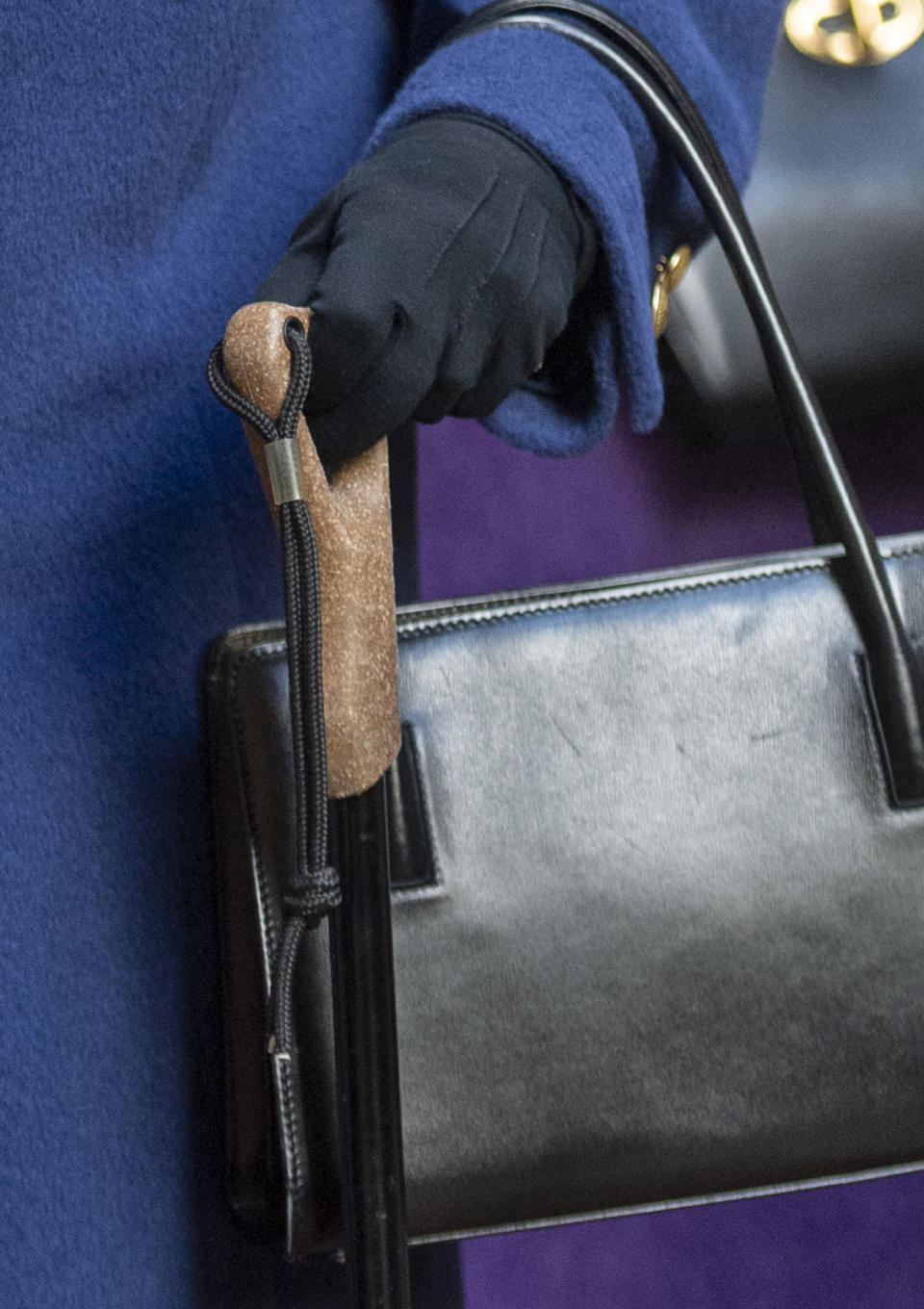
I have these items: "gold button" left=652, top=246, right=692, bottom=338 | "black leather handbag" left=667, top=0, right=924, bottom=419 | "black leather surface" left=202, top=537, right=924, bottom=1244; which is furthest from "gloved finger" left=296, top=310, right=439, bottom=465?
"black leather handbag" left=667, top=0, right=924, bottom=419

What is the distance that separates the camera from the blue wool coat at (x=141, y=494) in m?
0.31

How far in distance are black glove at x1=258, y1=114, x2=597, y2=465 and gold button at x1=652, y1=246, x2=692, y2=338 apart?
0.27ft

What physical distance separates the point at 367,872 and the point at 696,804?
14 cm

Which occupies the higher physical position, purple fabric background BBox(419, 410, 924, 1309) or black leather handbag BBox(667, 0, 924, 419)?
black leather handbag BBox(667, 0, 924, 419)

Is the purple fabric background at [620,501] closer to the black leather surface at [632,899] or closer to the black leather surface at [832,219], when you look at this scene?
the black leather surface at [832,219]

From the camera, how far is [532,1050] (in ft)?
1.32

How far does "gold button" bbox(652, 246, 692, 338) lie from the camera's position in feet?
1.61

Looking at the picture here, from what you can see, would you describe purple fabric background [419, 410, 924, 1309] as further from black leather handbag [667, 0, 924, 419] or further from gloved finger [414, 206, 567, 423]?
gloved finger [414, 206, 567, 423]

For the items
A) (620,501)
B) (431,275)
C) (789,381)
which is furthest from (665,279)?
(620,501)

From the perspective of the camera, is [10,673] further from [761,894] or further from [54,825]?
[761,894]

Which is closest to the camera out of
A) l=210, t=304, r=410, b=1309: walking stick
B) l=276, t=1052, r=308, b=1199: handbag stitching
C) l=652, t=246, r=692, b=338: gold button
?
l=210, t=304, r=410, b=1309: walking stick

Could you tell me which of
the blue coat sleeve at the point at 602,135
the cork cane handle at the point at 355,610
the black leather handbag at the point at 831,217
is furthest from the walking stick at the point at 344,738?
the black leather handbag at the point at 831,217

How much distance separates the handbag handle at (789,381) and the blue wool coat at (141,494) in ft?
0.06

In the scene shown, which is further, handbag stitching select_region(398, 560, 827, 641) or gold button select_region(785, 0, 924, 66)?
gold button select_region(785, 0, 924, 66)
